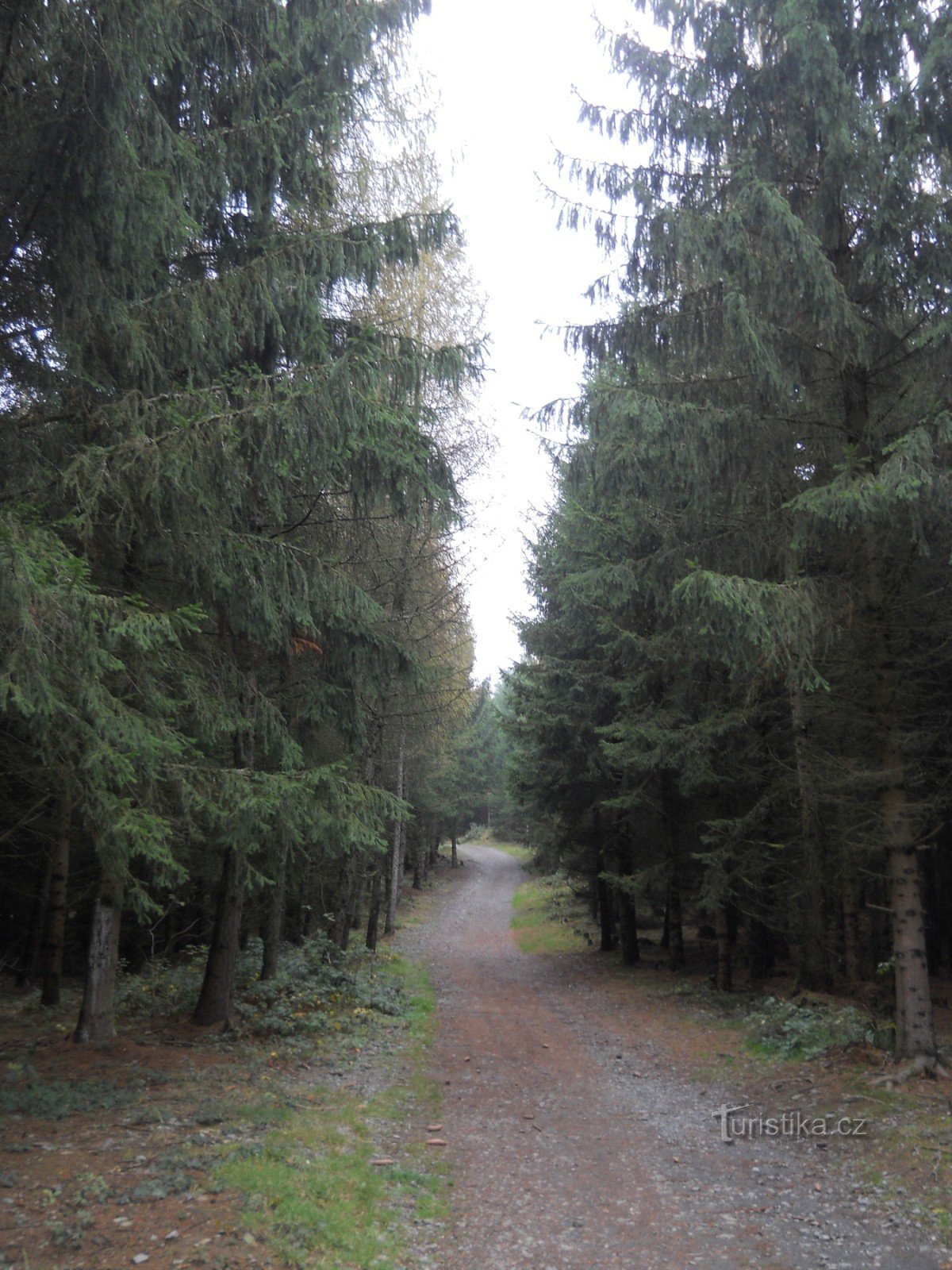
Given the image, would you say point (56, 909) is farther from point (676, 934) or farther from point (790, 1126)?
point (676, 934)

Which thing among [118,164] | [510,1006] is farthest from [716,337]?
[510,1006]

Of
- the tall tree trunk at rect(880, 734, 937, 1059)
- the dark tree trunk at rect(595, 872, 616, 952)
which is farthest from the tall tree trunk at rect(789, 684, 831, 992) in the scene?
the dark tree trunk at rect(595, 872, 616, 952)

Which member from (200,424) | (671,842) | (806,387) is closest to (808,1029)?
(671,842)

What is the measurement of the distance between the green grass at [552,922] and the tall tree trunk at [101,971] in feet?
51.3

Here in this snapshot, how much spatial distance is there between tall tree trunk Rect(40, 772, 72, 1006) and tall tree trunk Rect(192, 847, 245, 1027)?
225 centimetres

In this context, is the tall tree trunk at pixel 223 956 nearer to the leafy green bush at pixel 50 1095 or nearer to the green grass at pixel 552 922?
the leafy green bush at pixel 50 1095

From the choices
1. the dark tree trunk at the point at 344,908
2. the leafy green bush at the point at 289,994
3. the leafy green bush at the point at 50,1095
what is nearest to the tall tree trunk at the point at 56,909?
the leafy green bush at the point at 289,994

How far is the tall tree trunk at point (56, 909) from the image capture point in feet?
37.7

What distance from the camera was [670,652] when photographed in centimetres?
1377

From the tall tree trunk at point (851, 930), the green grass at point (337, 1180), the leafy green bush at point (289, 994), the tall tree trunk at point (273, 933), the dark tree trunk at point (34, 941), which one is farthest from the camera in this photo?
the dark tree trunk at point (34, 941)

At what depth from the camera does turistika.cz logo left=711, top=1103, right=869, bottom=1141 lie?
7.42 m

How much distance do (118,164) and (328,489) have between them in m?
5.94

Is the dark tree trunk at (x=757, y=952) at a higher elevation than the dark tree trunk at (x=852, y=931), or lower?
lower

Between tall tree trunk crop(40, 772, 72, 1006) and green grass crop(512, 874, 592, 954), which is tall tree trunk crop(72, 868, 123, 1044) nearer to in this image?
tall tree trunk crop(40, 772, 72, 1006)
